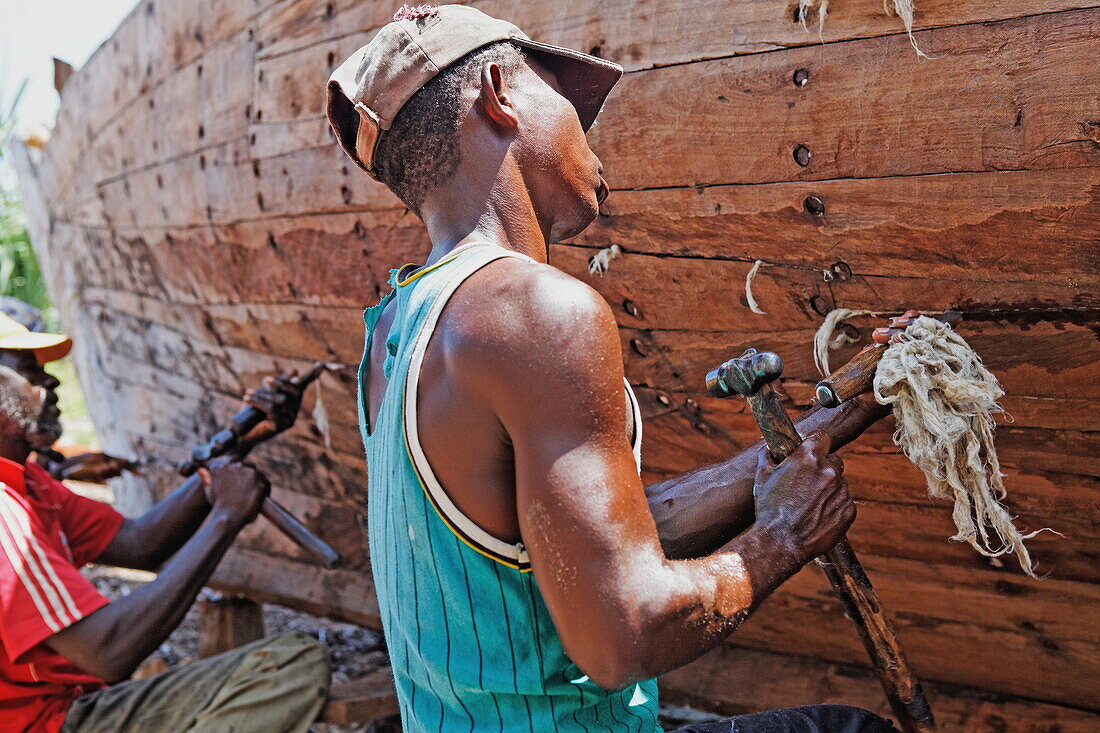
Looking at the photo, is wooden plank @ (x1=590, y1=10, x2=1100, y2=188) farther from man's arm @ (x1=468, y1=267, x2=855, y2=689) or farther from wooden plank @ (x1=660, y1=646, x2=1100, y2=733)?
wooden plank @ (x1=660, y1=646, x2=1100, y2=733)

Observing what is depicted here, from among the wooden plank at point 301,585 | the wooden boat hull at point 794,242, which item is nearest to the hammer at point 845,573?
the wooden boat hull at point 794,242

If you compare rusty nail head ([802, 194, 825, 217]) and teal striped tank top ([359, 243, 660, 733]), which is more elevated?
rusty nail head ([802, 194, 825, 217])

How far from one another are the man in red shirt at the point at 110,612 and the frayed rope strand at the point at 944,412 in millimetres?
1929

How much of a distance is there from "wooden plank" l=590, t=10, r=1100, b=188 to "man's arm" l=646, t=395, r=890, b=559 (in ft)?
1.57

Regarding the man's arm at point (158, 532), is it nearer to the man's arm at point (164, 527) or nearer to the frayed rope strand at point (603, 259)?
the man's arm at point (164, 527)

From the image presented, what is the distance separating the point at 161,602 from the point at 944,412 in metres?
2.00

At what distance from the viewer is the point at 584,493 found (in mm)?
1206

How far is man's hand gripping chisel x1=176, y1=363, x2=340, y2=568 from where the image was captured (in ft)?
9.90

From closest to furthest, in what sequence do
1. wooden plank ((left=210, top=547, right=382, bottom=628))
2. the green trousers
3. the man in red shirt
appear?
the man in red shirt → the green trousers → wooden plank ((left=210, top=547, right=382, bottom=628))

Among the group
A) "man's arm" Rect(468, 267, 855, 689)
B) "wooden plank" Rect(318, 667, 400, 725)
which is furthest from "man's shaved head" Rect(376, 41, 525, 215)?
"wooden plank" Rect(318, 667, 400, 725)

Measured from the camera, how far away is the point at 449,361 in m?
1.29

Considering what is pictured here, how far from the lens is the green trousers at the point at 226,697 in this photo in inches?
112

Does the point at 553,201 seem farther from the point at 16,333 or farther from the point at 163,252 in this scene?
the point at 163,252

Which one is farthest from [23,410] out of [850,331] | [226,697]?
[850,331]
